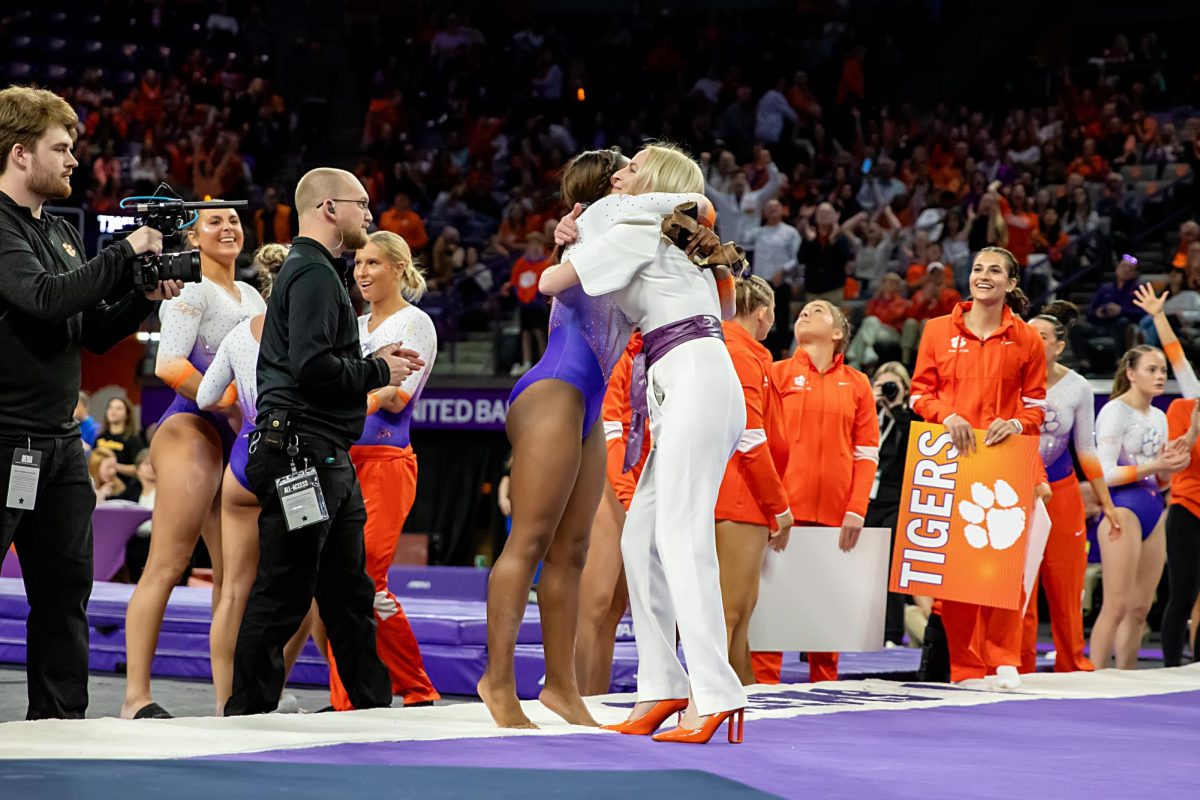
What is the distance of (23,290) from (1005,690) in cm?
380

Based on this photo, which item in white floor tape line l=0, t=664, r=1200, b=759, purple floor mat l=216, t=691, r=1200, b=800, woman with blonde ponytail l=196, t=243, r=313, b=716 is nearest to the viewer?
purple floor mat l=216, t=691, r=1200, b=800

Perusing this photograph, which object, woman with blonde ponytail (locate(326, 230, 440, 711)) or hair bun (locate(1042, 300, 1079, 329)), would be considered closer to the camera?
woman with blonde ponytail (locate(326, 230, 440, 711))

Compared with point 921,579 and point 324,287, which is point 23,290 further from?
point 921,579

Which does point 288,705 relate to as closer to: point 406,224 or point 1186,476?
point 1186,476

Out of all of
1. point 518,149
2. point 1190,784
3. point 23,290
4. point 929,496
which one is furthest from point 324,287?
point 518,149

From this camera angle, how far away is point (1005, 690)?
19.2 feet

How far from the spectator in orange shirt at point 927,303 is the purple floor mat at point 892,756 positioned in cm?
689

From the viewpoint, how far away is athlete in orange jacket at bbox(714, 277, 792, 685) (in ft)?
18.2

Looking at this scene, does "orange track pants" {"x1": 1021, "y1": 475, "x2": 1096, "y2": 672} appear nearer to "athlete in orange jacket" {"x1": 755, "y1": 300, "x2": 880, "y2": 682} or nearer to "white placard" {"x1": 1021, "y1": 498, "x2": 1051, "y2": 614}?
"white placard" {"x1": 1021, "y1": 498, "x2": 1051, "y2": 614}

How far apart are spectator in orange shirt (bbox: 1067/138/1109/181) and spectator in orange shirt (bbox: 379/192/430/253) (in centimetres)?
607

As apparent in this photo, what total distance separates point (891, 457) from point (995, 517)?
323 centimetres

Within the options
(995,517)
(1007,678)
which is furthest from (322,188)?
(1007,678)

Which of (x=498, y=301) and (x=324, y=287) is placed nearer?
(x=324, y=287)

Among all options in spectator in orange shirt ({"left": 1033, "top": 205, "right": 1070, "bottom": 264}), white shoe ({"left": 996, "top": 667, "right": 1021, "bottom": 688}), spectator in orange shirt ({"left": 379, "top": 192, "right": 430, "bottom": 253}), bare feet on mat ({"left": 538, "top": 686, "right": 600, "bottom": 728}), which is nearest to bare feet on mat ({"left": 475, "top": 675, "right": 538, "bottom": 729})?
bare feet on mat ({"left": 538, "top": 686, "right": 600, "bottom": 728})
